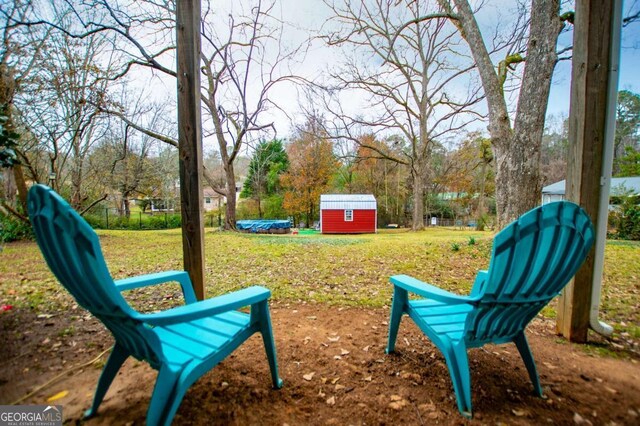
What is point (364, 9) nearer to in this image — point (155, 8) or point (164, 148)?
point (155, 8)

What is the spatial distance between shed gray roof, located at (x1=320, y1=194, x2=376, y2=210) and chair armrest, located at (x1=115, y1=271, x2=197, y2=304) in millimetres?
16517

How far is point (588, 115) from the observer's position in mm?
1831

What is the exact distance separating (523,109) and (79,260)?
6.33 metres

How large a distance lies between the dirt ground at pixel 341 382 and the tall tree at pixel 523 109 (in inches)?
155

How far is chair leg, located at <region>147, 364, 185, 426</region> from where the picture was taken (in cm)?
97

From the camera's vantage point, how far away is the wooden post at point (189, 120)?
1.82 metres

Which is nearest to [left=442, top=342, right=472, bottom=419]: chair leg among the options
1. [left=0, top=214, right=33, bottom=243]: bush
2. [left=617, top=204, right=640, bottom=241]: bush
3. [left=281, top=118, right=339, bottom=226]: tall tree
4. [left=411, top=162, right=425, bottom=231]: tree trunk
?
[left=0, top=214, right=33, bottom=243]: bush

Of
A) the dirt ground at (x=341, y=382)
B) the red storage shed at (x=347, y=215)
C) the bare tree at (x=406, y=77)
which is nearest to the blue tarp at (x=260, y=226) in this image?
the red storage shed at (x=347, y=215)

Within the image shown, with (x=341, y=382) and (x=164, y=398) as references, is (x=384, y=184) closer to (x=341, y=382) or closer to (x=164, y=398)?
(x=341, y=382)

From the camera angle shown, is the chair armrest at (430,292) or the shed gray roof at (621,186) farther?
the shed gray roof at (621,186)

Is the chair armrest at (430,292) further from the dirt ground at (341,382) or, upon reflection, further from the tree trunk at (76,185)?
the tree trunk at (76,185)

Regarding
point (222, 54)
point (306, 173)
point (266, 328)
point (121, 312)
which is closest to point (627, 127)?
point (266, 328)

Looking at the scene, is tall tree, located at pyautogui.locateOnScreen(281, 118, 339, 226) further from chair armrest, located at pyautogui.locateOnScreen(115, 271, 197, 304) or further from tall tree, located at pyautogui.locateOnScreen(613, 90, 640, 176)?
chair armrest, located at pyautogui.locateOnScreen(115, 271, 197, 304)

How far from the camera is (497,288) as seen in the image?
46.6 inches
